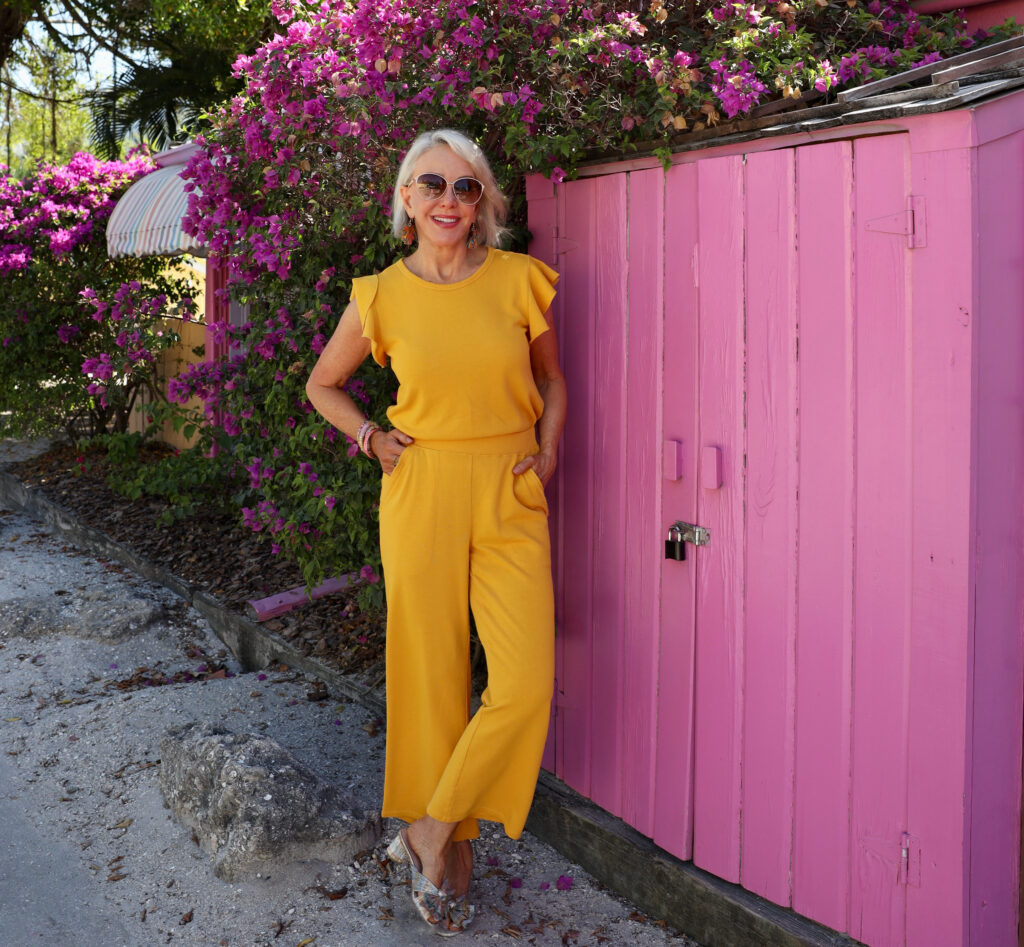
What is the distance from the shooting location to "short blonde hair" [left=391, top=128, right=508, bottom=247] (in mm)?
3221

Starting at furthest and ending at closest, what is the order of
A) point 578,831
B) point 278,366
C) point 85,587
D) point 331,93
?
1. point 85,587
2. point 278,366
3. point 331,93
4. point 578,831

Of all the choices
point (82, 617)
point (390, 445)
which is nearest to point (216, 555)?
point (82, 617)

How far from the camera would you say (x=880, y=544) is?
8.69 feet

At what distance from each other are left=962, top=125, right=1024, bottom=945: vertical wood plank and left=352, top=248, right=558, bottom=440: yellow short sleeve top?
127 cm

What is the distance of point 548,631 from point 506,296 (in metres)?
1.00

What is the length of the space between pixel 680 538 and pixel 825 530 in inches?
20.8

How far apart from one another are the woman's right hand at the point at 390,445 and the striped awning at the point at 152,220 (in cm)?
491

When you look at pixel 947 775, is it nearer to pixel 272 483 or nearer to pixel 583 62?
pixel 583 62

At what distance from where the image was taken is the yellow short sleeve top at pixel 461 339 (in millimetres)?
3166

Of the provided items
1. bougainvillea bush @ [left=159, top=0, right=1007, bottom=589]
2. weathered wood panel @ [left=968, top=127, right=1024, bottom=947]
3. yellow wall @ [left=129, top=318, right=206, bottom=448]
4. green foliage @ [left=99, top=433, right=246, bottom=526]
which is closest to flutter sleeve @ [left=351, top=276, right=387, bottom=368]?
bougainvillea bush @ [left=159, top=0, right=1007, bottom=589]

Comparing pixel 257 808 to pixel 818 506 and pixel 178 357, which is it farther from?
pixel 178 357

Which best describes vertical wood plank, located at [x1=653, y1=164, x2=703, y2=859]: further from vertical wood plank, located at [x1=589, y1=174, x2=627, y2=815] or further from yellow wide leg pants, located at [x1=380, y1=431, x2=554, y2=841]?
yellow wide leg pants, located at [x1=380, y1=431, x2=554, y2=841]

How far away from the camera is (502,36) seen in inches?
Result: 133

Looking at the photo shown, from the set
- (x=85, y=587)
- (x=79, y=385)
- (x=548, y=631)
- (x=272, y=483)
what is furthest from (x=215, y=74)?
(x=548, y=631)
